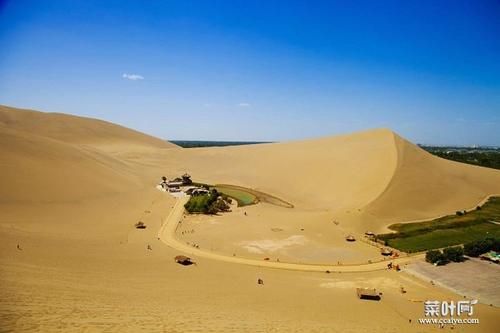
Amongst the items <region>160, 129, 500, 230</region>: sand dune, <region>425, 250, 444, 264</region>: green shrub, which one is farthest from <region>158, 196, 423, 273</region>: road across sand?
<region>160, 129, 500, 230</region>: sand dune

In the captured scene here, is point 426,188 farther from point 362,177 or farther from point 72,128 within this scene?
point 72,128

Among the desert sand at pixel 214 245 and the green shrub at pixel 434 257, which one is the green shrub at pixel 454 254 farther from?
the desert sand at pixel 214 245

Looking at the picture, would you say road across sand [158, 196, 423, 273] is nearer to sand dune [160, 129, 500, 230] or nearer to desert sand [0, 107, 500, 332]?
desert sand [0, 107, 500, 332]

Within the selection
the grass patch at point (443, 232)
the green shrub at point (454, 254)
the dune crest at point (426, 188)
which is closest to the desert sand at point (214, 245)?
the dune crest at point (426, 188)

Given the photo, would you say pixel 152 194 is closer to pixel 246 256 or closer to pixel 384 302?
pixel 246 256

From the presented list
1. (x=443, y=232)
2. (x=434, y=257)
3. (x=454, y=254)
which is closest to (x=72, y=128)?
(x=443, y=232)

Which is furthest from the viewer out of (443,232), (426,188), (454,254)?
(426,188)
